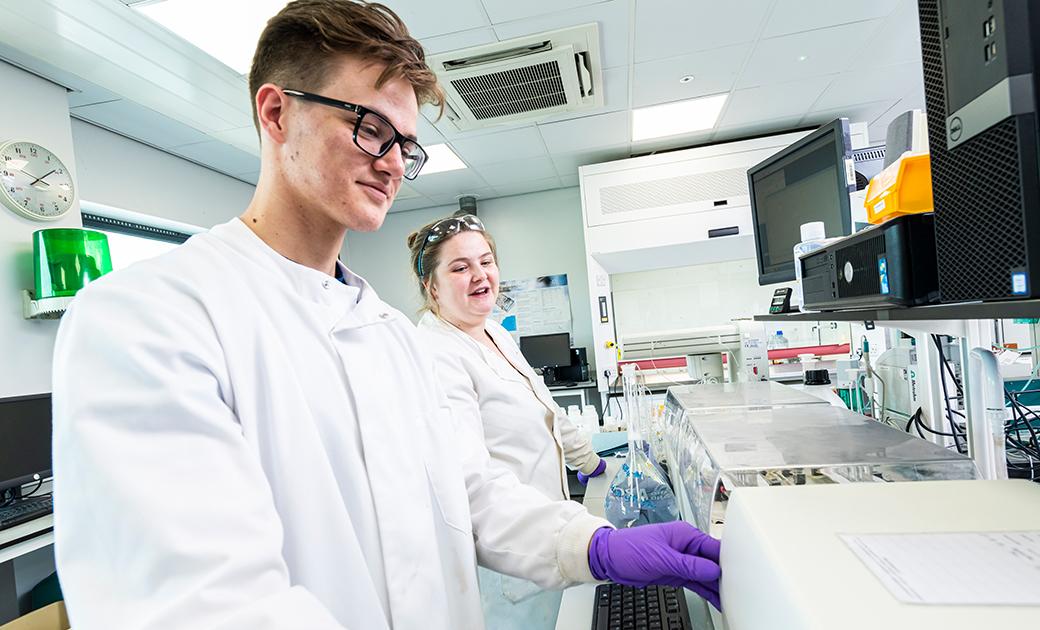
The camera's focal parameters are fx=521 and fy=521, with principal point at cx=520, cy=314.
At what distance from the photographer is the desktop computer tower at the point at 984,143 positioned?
1.57ft

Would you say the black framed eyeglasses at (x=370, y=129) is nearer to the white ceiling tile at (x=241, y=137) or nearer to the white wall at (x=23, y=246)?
the white wall at (x=23, y=246)

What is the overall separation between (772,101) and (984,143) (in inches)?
132

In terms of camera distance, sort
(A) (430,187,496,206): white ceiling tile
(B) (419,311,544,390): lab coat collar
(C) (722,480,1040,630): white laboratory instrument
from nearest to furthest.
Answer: (C) (722,480,1040,630): white laboratory instrument < (B) (419,311,544,390): lab coat collar < (A) (430,187,496,206): white ceiling tile

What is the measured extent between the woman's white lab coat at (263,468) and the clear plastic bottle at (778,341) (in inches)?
146

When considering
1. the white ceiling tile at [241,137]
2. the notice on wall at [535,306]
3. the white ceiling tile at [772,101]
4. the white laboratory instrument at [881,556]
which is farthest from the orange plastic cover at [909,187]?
the notice on wall at [535,306]

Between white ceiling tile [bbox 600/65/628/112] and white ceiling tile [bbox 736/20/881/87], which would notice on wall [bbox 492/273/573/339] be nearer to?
white ceiling tile [bbox 600/65/628/112]

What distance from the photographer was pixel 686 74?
116 inches

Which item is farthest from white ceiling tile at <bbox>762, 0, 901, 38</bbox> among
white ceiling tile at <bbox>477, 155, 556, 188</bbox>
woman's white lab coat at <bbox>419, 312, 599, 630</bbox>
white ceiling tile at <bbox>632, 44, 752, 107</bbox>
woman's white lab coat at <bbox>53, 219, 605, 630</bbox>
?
woman's white lab coat at <bbox>53, 219, 605, 630</bbox>

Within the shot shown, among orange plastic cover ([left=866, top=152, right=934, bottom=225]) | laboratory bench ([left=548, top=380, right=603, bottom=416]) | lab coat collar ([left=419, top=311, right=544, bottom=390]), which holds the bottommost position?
laboratory bench ([left=548, top=380, right=603, bottom=416])

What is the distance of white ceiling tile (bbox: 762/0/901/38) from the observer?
2.40 metres

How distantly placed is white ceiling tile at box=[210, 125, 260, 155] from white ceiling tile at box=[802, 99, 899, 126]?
3.73m

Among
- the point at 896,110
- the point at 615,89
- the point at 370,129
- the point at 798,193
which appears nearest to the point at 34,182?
A: the point at 370,129

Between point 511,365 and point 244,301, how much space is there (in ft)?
4.27

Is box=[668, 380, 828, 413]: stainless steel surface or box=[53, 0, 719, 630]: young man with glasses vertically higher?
box=[53, 0, 719, 630]: young man with glasses
